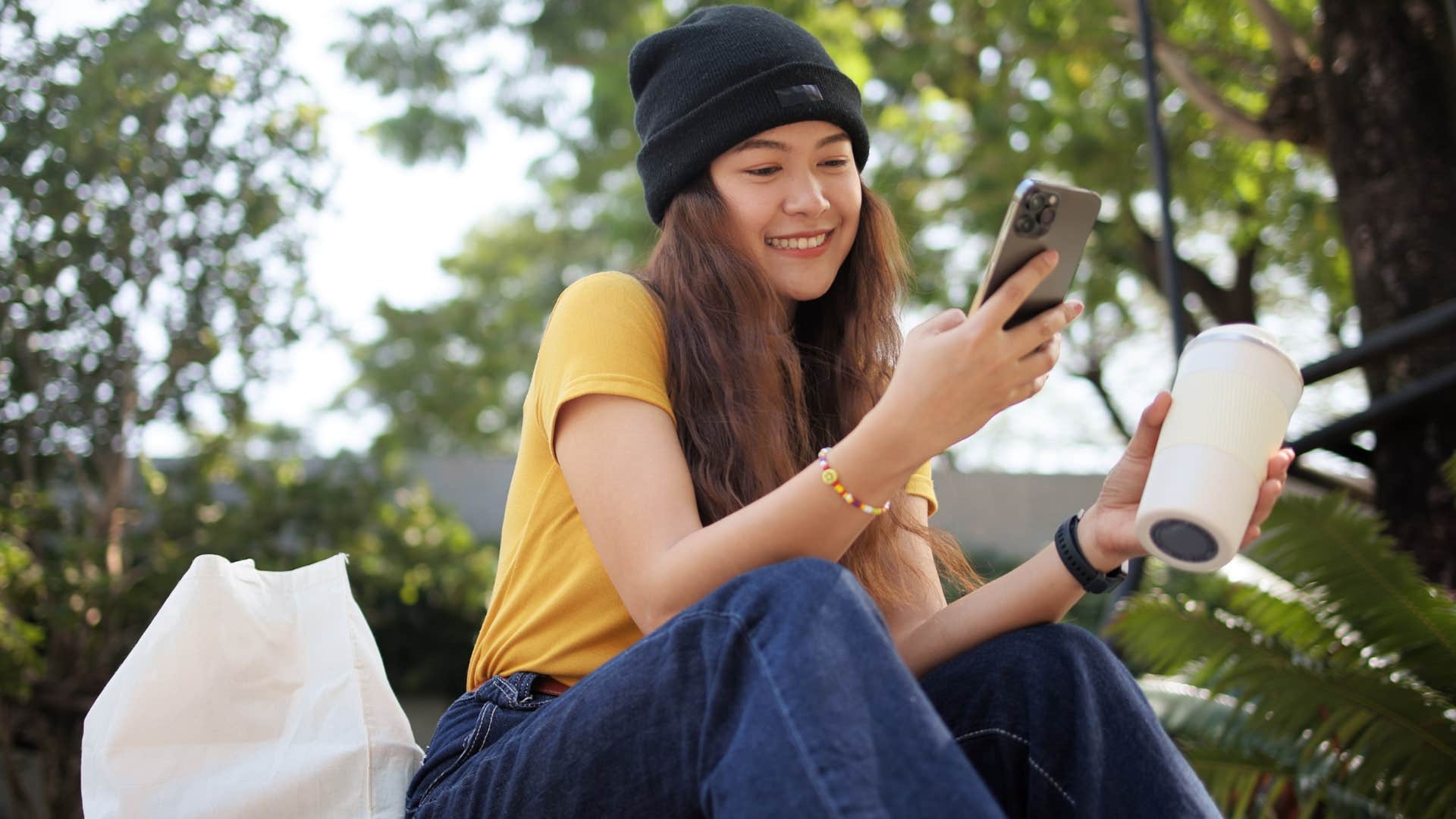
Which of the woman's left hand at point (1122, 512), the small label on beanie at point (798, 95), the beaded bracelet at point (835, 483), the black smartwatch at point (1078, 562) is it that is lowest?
the black smartwatch at point (1078, 562)

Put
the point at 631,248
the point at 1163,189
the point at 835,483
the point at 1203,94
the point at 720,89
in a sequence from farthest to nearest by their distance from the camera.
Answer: the point at 631,248
the point at 1203,94
the point at 1163,189
the point at 720,89
the point at 835,483

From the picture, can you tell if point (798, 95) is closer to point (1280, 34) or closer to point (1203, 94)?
point (1280, 34)

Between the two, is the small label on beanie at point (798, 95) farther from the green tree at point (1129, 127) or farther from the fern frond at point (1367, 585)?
the green tree at point (1129, 127)

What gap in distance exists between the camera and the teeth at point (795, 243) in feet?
6.47

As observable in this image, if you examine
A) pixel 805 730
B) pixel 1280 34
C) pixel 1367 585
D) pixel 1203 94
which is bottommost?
Result: pixel 1367 585

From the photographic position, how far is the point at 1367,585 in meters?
2.79

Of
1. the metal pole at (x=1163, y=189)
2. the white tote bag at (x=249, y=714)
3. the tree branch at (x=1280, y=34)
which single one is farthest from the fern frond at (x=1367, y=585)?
the tree branch at (x=1280, y=34)

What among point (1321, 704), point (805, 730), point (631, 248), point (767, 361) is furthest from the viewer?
point (631, 248)

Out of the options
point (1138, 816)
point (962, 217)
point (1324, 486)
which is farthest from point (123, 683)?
point (962, 217)

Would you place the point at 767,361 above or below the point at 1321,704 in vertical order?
above

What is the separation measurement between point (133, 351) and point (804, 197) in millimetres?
4629

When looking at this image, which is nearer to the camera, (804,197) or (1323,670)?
(804,197)

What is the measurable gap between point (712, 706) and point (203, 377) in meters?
5.19

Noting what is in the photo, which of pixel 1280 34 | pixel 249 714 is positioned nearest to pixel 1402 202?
pixel 1280 34
